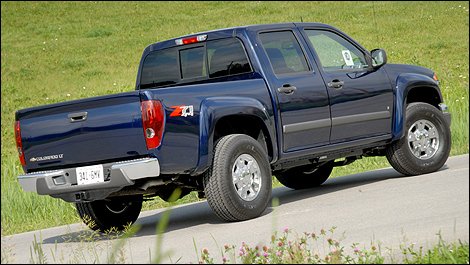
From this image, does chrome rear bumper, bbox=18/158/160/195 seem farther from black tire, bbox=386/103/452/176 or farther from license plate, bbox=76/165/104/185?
black tire, bbox=386/103/452/176

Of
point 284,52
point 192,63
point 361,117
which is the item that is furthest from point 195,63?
point 361,117

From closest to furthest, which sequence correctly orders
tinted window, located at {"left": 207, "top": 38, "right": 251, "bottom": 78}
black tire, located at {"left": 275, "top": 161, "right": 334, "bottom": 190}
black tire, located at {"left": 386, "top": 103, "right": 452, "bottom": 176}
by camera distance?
tinted window, located at {"left": 207, "top": 38, "right": 251, "bottom": 78} → black tire, located at {"left": 386, "top": 103, "right": 452, "bottom": 176} → black tire, located at {"left": 275, "top": 161, "right": 334, "bottom": 190}

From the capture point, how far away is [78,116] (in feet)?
19.2

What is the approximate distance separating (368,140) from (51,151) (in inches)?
148

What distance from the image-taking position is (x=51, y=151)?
601cm

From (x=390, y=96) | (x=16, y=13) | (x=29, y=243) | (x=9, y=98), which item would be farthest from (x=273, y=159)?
(x=16, y=13)

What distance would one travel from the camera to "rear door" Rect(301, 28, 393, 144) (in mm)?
7363

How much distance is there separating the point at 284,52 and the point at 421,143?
91.5 inches

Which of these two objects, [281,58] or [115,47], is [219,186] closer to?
[281,58]

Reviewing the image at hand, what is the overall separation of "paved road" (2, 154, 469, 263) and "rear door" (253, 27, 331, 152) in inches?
29.7

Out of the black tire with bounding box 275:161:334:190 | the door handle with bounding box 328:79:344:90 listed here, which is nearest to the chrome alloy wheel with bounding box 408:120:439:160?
the black tire with bounding box 275:161:334:190

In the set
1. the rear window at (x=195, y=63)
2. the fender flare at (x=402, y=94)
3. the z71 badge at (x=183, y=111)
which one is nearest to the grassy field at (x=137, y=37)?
the rear window at (x=195, y=63)

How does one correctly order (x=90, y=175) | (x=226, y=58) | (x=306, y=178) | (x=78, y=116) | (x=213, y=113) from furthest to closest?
(x=306, y=178), (x=226, y=58), (x=213, y=113), (x=78, y=116), (x=90, y=175)

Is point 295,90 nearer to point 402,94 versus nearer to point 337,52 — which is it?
point 337,52
